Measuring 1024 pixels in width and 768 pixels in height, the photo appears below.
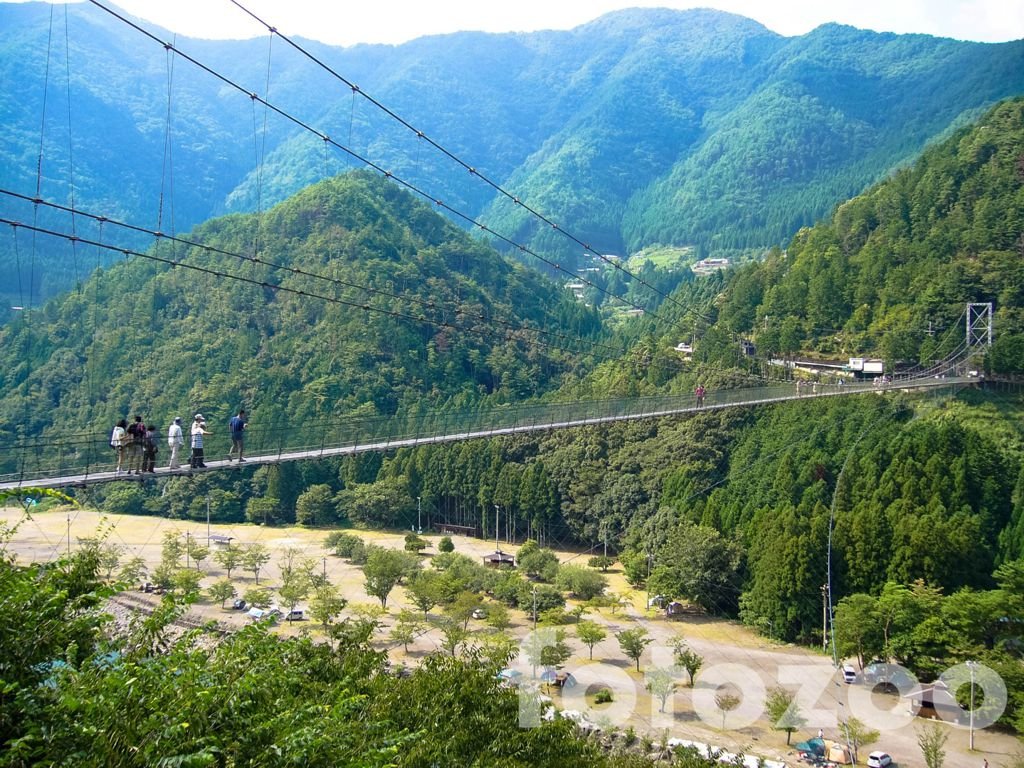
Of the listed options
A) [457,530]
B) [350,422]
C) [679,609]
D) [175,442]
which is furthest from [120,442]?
[457,530]

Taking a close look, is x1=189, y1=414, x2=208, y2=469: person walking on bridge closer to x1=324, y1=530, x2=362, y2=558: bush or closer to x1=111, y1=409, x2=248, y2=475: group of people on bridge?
x1=111, y1=409, x2=248, y2=475: group of people on bridge

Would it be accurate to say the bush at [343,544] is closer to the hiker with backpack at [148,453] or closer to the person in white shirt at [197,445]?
the person in white shirt at [197,445]

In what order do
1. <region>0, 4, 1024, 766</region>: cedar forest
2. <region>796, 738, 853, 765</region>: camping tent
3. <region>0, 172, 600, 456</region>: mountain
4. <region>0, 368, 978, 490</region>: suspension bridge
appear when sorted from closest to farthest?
<region>0, 4, 1024, 766</region>: cedar forest
<region>0, 368, 978, 490</region>: suspension bridge
<region>796, 738, 853, 765</region>: camping tent
<region>0, 172, 600, 456</region>: mountain

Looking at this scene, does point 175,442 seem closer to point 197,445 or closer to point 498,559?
point 197,445

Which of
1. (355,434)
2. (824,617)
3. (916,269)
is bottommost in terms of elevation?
(824,617)

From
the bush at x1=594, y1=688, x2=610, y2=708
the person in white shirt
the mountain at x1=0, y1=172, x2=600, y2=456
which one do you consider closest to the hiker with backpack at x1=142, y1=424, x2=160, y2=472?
the person in white shirt

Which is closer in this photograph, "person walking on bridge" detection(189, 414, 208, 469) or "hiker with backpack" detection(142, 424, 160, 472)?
"hiker with backpack" detection(142, 424, 160, 472)
